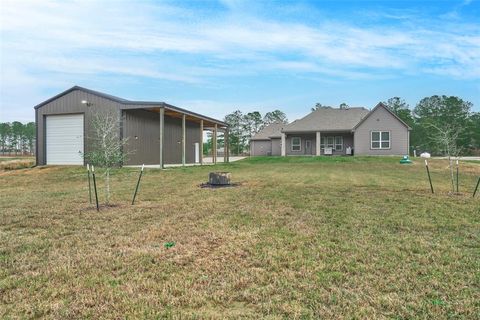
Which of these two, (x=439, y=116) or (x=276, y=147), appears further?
(x=439, y=116)

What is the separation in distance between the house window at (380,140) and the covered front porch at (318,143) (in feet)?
6.96

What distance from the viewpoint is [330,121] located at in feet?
95.0

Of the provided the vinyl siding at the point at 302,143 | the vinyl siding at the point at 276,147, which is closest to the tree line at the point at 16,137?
the vinyl siding at the point at 276,147

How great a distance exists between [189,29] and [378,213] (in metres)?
13.1

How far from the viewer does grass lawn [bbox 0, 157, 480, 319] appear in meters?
2.68

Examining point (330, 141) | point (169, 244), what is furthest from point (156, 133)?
point (169, 244)

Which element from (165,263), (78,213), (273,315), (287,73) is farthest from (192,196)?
(287,73)

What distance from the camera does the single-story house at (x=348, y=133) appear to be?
1016 inches

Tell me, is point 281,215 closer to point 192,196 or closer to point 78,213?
point 192,196

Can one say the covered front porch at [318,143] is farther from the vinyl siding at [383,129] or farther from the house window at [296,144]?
the vinyl siding at [383,129]

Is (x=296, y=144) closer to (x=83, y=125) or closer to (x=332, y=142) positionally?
(x=332, y=142)

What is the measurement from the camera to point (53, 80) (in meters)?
24.5

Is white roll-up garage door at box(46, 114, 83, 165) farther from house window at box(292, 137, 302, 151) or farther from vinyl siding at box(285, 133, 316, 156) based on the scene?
house window at box(292, 137, 302, 151)

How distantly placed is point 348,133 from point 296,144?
15.4 feet
